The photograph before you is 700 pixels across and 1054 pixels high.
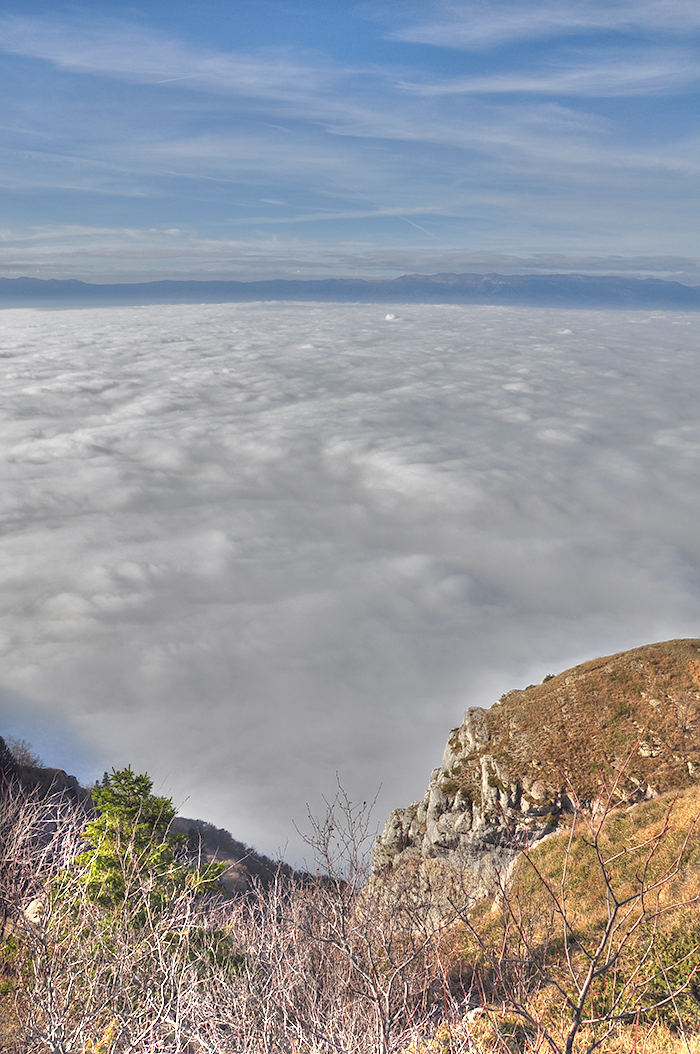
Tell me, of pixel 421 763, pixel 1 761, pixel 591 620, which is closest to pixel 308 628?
pixel 421 763

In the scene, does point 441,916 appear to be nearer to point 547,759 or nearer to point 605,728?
point 547,759

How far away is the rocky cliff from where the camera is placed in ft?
97.8

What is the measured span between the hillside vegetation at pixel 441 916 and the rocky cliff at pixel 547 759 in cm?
11

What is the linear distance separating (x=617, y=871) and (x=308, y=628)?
552 feet

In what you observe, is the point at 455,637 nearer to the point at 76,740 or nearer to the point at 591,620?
the point at 591,620

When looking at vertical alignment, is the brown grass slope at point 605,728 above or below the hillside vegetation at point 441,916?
above

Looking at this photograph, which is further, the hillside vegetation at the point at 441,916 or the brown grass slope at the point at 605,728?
the brown grass slope at the point at 605,728

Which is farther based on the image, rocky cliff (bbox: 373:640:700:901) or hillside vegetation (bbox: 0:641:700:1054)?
rocky cliff (bbox: 373:640:700:901)

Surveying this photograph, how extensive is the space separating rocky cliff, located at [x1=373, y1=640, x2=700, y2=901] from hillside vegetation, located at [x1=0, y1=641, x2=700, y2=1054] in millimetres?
109

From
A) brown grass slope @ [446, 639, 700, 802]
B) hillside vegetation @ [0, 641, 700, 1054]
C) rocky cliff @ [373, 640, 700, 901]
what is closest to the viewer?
hillside vegetation @ [0, 641, 700, 1054]

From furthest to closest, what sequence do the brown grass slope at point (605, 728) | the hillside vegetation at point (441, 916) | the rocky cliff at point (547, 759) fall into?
the rocky cliff at point (547, 759) < the brown grass slope at point (605, 728) < the hillside vegetation at point (441, 916)

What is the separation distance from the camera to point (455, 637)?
613ft

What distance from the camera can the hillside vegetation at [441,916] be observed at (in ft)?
35.4

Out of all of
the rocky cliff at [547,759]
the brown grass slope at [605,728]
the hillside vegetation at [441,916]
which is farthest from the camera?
the rocky cliff at [547,759]
